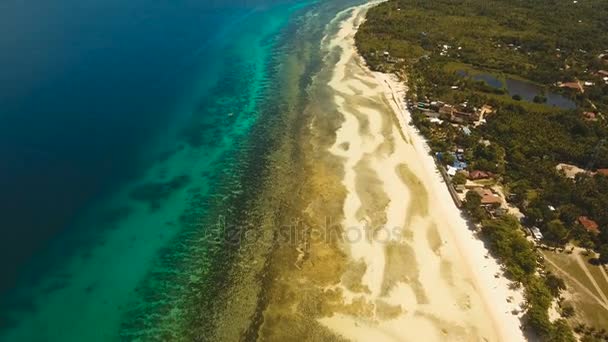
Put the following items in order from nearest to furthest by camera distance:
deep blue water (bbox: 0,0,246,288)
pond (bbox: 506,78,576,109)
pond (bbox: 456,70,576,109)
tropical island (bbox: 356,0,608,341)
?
tropical island (bbox: 356,0,608,341) < deep blue water (bbox: 0,0,246,288) < pond (bbox: 506,78,576,109) < pond (bbox: 456,70,576,109)

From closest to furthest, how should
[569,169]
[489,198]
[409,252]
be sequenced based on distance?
[409,252] < [489,198] < [569,169]

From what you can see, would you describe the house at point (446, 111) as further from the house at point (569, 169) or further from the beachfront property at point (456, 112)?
the house at point (569, 169)

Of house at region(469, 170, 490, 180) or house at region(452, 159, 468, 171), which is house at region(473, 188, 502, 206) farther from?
house at region(452, 159, 468, 171)

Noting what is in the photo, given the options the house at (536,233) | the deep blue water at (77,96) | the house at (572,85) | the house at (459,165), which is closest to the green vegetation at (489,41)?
the house at (572,85)

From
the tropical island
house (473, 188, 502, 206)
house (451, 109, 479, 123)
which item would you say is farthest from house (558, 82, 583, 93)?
house (473, 188, 502, 206)

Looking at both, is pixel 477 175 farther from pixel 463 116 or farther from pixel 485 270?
pixel 463 116

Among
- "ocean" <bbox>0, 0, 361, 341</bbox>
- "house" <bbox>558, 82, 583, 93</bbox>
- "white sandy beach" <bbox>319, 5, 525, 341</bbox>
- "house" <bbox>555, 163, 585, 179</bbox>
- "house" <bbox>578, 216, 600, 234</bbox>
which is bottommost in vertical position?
"house" <bbox>558, 82, 583, 93</bbox>

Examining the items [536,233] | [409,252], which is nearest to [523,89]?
[536,233]
